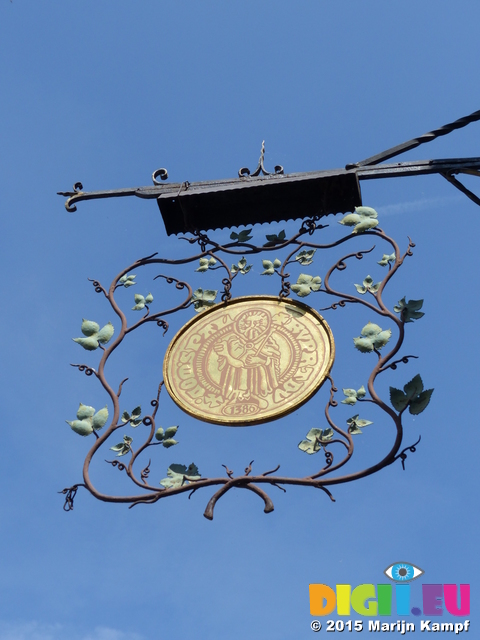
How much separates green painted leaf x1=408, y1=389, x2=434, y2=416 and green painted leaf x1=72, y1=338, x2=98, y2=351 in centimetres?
184

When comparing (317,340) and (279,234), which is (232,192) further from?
(317,340)

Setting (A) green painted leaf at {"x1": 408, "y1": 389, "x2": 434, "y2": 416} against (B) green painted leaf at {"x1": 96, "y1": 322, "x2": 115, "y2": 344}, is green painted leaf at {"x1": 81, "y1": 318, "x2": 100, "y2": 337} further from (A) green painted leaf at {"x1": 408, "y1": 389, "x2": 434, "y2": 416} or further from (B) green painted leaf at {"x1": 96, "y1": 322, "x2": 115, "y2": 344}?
(A) green painted leaf at {"x1": 408, "y1": 389, "x2": 434, "y2": 416}

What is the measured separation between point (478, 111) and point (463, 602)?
2.71 metres

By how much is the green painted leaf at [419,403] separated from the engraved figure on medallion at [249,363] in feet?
2.31

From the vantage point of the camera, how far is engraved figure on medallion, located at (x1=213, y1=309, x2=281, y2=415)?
4.95m

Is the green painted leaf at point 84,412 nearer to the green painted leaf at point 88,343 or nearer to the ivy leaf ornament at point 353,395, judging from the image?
the green painted leaf at point 88,343

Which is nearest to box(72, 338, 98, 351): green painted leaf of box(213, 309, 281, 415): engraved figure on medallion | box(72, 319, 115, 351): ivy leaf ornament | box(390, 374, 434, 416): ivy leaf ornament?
box(72, 319, 115, 351): ivy leaf ornament

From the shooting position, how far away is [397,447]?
14.9ft

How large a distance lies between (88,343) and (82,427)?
0.59 m

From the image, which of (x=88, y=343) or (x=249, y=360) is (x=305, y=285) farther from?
(x=88, y=343)

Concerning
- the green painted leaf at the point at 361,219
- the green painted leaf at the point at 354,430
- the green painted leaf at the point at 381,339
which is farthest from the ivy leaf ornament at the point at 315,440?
the green painted leaf at the point at 361,219

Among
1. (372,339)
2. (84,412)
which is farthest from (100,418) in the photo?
(372,339)

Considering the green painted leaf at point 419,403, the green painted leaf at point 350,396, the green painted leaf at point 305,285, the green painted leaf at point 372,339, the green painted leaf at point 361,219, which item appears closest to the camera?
the green painted leaf at point 419,403

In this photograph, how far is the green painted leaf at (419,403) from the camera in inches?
186
